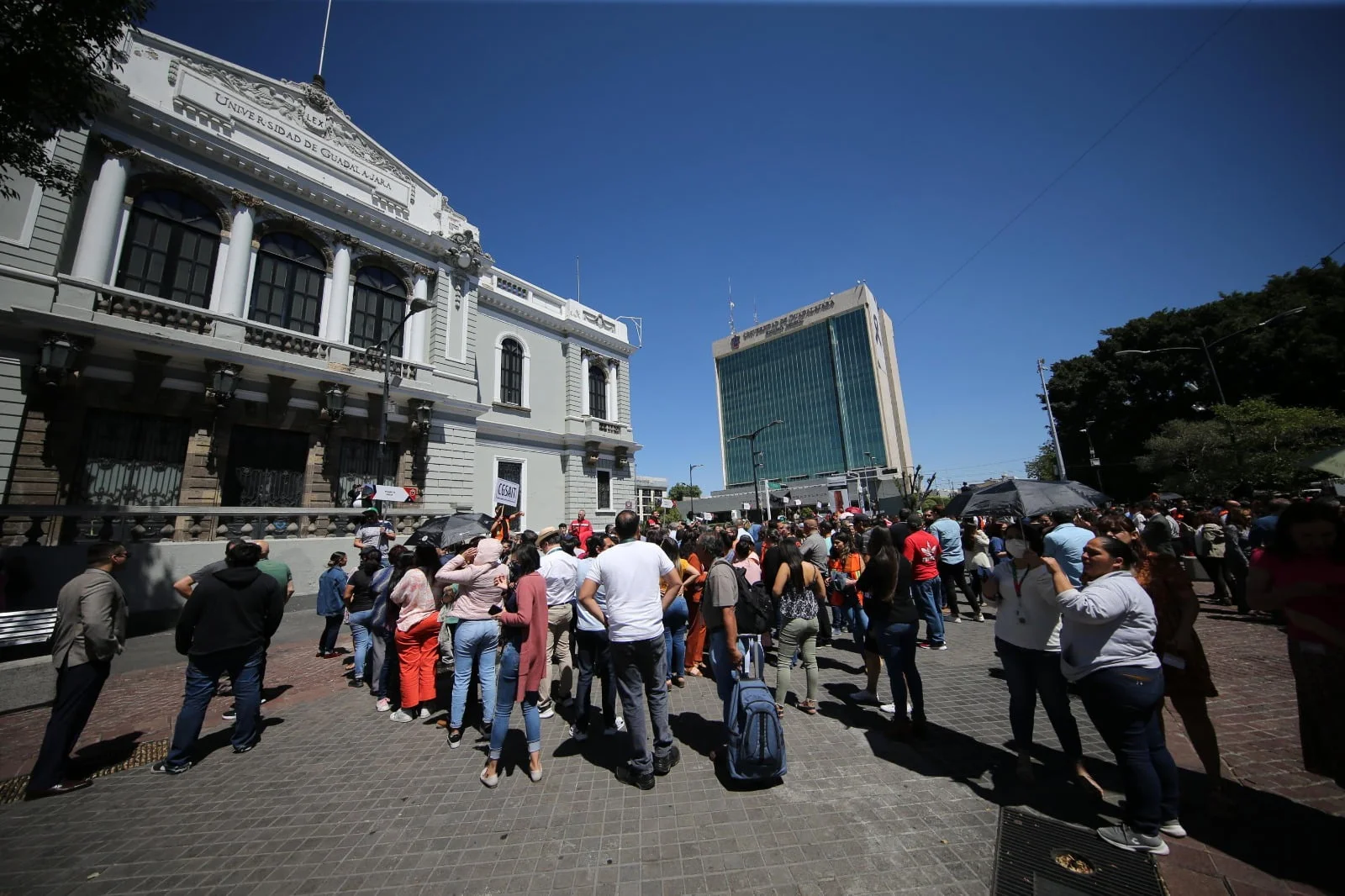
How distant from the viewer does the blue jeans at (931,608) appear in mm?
6820

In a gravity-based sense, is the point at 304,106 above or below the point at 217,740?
above

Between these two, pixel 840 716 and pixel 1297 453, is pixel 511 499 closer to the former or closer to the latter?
pixel 840 716

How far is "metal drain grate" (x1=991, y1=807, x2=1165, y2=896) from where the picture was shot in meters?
2.62

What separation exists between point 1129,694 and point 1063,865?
3.53 ft

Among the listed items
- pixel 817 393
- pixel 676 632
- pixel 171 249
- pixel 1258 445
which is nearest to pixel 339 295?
pixel 171 249

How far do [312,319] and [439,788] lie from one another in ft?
54.4

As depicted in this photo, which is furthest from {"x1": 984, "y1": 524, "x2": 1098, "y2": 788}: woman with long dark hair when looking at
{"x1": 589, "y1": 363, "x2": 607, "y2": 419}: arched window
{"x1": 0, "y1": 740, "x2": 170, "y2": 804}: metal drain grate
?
{"x1": 589, "y1": 363, "x2": 607, "y2": 419}: arched window

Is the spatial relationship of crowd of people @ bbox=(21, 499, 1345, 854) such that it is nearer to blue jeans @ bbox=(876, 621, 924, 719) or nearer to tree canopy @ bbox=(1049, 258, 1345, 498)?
blue jeans @ bbox=(876, 621, 924, 719)

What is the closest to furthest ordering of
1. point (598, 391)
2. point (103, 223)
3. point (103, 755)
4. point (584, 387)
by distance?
point (103, 755)
point (103, 223)
point (584, 387)
point (598, 391)

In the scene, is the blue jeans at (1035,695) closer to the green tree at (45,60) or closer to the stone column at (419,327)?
the green tree at (45,60)

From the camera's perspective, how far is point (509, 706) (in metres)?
4.01

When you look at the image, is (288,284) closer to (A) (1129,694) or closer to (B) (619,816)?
(B) (619,816)

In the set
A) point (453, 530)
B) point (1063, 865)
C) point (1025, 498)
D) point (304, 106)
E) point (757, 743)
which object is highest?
point (304, 106)

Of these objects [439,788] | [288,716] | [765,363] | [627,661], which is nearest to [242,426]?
[288,716]
